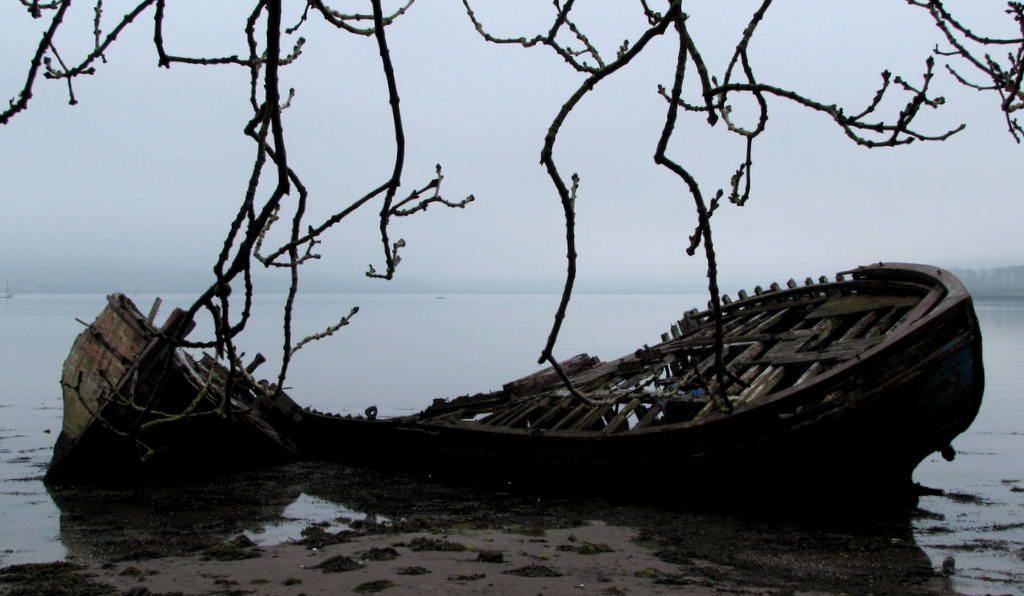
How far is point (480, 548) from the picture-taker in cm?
752

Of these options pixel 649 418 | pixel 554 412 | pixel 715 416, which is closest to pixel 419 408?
pixel 554 412

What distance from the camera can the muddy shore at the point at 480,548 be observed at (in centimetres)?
648

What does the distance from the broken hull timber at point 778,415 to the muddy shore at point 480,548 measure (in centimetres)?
49

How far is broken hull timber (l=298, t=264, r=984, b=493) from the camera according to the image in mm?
7934

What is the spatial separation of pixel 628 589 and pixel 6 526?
7.28 meters

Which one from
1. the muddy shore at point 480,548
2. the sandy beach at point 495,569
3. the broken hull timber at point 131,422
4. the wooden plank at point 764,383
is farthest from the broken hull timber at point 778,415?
the broken hull timber at point 131,422

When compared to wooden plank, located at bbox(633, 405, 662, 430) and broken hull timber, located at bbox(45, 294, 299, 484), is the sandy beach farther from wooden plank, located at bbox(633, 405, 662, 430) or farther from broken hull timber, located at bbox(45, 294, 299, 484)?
broken hull timber, located at bbox(45, 294, 299, 484)

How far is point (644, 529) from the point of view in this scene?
8.23 meters

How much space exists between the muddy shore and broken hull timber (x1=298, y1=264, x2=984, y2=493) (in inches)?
19.5

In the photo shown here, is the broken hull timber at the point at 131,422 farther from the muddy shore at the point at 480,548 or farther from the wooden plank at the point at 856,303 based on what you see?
the wooden plank at the point at 856,303

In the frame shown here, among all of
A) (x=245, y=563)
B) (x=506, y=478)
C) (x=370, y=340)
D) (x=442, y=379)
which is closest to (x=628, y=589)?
(x=245, y=563)

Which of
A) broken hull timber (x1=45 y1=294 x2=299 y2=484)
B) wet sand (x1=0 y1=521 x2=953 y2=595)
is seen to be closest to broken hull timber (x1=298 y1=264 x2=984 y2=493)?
wet sand (x1=0 y1=521 x2=953 y2=595)

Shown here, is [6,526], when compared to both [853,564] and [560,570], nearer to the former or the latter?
[560,570]

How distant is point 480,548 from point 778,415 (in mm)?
3205
